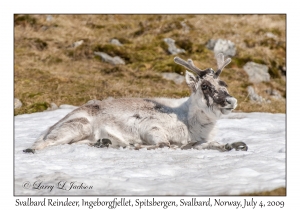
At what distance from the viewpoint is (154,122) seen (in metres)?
14.0

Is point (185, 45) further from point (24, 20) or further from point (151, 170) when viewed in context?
point (151, 170)

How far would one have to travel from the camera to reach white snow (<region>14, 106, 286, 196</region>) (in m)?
8.64

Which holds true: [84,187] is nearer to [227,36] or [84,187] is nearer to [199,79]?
[199,79]

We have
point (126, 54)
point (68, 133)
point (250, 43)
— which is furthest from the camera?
point (250, 43)

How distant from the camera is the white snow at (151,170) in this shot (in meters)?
8.64

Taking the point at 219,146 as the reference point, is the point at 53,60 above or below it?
above

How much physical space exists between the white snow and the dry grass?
30.3 ft

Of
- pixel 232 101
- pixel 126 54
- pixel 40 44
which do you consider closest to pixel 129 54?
pixel 126 54

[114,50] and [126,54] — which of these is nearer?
[126,54]

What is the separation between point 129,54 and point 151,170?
881 inches

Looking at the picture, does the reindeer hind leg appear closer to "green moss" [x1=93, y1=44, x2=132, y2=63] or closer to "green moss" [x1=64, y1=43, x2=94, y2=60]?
"green moss" [x1=93, y1=44, x2=132, y2=63]

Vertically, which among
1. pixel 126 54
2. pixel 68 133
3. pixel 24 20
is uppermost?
pixel 24 20

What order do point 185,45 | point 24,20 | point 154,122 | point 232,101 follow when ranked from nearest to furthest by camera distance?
point 232,101
point 154,122
point 185,45
point 24,20

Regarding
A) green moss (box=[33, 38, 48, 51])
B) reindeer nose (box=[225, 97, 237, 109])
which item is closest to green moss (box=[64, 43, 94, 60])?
green moss (box=[33, 38, 48, 51])
